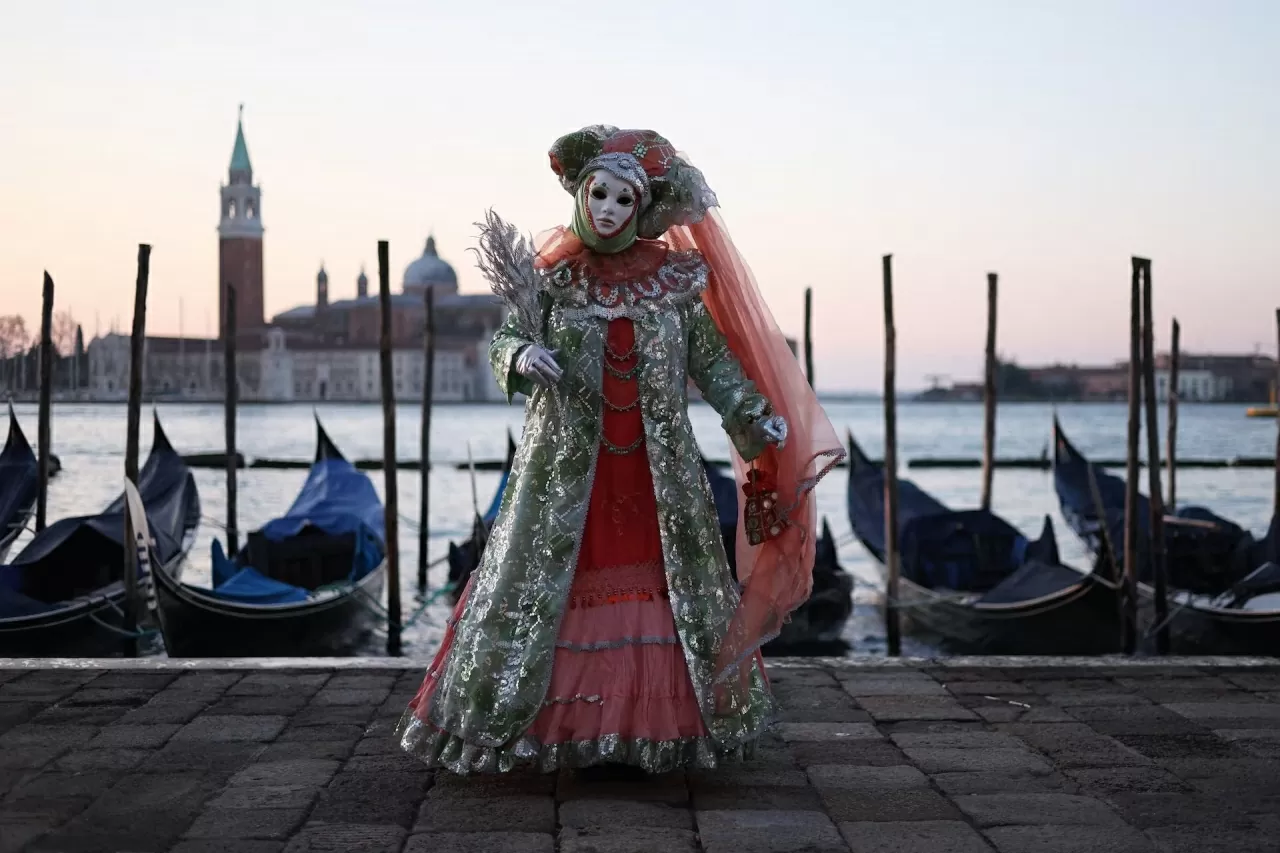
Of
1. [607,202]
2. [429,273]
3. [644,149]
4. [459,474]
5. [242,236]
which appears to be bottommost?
[459,474]

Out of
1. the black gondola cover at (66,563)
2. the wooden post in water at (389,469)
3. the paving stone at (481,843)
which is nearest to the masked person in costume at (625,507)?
the paving stone at (481,843)

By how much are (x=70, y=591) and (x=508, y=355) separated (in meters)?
4.80

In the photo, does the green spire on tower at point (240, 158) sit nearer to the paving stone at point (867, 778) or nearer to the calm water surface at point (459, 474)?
the calm water surface at point (459, 474)

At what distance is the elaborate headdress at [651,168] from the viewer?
2619 millimetres

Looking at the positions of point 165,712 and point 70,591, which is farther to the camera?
point 70,591

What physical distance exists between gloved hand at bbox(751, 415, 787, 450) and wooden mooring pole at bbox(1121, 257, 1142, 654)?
164 inches

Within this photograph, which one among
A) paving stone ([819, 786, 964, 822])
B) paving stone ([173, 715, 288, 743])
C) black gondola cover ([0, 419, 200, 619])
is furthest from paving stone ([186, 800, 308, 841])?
black gondola cover ([0, 419, 200, 619])

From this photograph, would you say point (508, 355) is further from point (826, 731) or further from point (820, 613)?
point (820, 613)

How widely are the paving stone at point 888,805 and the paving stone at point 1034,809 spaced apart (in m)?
0.04

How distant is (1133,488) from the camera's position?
6484 mm

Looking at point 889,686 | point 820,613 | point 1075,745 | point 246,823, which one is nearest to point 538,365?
point 246,823

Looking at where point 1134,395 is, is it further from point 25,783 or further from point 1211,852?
point 25,783

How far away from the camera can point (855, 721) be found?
3.13m

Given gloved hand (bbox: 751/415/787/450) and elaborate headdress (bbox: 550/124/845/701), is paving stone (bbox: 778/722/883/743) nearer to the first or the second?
elaborate headdress (bbox: 550/124/845/701)
